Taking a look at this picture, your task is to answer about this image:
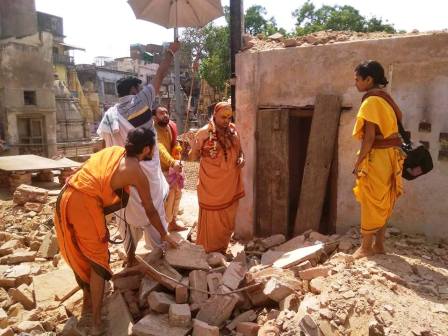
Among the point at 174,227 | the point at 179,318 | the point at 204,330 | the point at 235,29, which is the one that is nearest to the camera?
the point at 204,330

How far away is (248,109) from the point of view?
18.1 feet

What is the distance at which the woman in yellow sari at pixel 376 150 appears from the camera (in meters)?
3.51

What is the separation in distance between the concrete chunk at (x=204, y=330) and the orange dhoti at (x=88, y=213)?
99cm

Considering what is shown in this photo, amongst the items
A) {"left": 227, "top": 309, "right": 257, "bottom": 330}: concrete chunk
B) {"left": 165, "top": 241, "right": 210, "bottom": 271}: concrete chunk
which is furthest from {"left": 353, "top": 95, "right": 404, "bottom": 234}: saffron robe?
{"left": 165, "top": 241, "right": 210, "bottom": 271}: concrete chunk

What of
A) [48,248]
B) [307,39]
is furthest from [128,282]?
[307,39]

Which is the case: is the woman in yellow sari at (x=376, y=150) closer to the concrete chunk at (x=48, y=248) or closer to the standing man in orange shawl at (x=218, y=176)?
the standing man in orange shawl at (x=218, y=176)

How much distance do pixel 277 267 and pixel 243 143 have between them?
2295mm

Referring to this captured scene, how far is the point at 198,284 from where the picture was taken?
3438mm

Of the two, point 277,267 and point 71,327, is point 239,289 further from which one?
point 71,327

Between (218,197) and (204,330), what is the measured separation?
2.11 m

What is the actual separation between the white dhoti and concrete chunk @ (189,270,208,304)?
2.09ft

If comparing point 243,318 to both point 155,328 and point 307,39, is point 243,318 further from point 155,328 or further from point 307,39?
point 307,39

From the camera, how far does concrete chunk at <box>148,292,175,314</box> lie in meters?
3.25

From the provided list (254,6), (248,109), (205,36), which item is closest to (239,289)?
(248,109)
